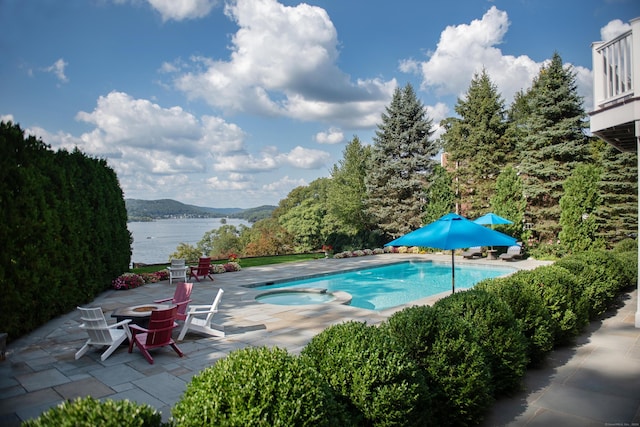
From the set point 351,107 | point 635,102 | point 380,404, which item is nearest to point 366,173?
point 351,107

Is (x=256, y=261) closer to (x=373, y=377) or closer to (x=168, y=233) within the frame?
(x=373, y=377)

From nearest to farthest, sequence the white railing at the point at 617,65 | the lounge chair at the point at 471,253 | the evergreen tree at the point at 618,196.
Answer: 1. the white railing at the point at 617,65
2. the evergreen tree at the point at 618,196
3. the lounge chair at the point at 471,253

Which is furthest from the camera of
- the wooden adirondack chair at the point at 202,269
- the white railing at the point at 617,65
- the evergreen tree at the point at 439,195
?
the evergreen tree at the point at 439,195

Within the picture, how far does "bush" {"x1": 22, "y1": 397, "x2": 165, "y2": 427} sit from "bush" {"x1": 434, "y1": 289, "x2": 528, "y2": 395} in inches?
123

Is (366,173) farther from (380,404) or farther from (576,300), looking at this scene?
(380,404)

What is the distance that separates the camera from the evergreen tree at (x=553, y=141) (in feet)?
59.5

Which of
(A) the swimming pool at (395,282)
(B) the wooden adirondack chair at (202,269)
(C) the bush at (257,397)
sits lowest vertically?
(A) the swimming pool at (395,282)

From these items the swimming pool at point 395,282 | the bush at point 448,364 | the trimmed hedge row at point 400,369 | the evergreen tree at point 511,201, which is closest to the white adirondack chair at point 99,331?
the trimmed hedge row at point 400,369

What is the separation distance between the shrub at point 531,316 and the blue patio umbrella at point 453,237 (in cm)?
118

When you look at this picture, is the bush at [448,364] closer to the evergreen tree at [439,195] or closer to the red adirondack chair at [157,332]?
the red adirondack chair at [157,332]

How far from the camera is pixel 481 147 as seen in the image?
21.1 meters

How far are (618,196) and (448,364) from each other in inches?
676

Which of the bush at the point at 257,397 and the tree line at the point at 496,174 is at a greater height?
the tree line at the point at 496,174

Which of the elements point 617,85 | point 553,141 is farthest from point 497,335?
point 553,141
